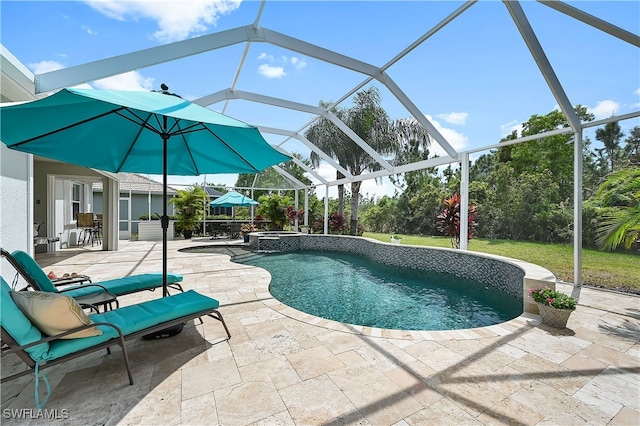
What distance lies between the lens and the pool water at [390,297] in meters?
5.14

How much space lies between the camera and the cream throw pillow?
2.24 meters

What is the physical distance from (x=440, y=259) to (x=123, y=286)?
28.4 ft

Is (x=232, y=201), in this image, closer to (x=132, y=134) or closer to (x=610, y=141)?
(x=132, y=134)

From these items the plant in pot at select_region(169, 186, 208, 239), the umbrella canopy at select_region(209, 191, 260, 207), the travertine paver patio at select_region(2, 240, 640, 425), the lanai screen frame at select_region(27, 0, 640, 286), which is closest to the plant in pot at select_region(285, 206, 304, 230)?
the umbrella canopy at select_region(209, 191, 260, 207)

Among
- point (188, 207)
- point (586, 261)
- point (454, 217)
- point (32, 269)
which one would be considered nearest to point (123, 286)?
point (32, 269)

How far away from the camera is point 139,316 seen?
2.91 metres

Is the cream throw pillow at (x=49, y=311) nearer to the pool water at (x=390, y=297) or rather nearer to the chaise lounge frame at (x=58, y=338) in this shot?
the chaise lounge frame at (x=58, y=338)

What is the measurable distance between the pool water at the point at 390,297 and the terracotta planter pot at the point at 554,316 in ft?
3.39

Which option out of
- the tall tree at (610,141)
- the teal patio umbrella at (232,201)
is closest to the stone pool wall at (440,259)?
the teal patio umbrella at (232,201)

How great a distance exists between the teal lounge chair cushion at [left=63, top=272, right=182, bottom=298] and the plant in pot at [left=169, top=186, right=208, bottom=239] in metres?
12.5

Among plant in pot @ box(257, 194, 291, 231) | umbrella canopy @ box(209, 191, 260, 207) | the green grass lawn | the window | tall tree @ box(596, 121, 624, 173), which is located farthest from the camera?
tall tree @ box(596, 121, 624, 173)

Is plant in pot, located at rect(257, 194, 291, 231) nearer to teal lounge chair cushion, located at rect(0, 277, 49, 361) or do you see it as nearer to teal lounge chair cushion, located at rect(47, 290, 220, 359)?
teal lounge chair cushion, located at rect(47, 290, 220, 359)

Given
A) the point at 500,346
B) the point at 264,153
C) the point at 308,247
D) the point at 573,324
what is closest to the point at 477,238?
the point at 308,247

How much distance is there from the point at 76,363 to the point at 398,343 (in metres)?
3.69
